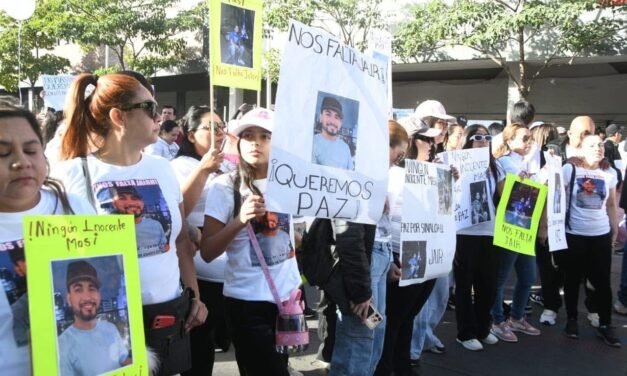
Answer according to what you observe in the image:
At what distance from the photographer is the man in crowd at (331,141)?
2.62 m

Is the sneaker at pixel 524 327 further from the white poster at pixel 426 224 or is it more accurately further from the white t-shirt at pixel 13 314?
the white t-shirt at pixel 13 314

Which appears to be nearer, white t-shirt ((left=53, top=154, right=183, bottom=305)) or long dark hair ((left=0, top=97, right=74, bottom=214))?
long dark hair ((left=0, top=97, right=74, bottom=214))

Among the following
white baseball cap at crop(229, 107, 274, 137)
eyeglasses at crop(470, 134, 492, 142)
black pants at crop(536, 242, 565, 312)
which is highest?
white baseball cap at crop(229, 107, 274, 137)

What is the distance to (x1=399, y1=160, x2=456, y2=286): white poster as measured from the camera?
140 inches

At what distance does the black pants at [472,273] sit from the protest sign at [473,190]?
19 cm

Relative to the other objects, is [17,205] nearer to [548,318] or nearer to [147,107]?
[147,107]

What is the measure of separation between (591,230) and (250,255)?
3.46 m

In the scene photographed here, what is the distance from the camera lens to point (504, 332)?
534 centimetres

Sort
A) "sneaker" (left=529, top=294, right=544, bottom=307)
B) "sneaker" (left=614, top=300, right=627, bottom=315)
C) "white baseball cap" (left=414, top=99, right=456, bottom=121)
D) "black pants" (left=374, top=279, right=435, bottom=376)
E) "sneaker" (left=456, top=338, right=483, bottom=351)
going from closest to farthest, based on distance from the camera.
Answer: "black pants" (left=374, top=279, right=435, bottom=376) → "sneaker" (left=456, top=338, right=483, bottom=351) → "white baseball cap" (left=414, top=99, right=456, bottom=121) → "sneaker" (left=614, top=300, right=627, bottom=315) → "sneaker" (left=529, top=294, right=544, bottom=307)

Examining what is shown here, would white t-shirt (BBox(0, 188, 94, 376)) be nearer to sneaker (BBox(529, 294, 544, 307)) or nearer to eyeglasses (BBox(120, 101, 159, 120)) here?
eyeglasses (BBox(120, 101, 159, 120))

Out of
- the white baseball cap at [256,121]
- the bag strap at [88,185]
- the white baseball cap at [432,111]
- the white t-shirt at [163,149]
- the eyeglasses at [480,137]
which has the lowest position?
the bag strap at [88,185]

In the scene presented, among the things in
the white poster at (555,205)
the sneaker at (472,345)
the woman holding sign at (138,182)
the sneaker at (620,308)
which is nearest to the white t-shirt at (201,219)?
the woman holding sign at (138,182)

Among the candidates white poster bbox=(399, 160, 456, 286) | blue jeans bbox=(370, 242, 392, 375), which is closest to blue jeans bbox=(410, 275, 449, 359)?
white poster bbox=(399, 160, 456, 286)

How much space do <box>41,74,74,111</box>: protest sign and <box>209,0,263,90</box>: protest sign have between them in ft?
17.7
